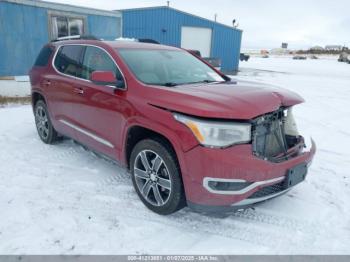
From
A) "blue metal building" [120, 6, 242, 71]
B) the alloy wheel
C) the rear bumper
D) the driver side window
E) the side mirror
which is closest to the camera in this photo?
the rear bumper

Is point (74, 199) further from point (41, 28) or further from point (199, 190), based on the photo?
point (41, 28)

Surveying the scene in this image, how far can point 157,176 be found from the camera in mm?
3135

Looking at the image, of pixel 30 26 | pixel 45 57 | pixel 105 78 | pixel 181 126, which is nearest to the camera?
pixel 181 126

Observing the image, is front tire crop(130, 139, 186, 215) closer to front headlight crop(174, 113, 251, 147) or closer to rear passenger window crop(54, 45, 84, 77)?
front headlight crop(174, 113, 251, 147)

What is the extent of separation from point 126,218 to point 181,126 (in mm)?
1198

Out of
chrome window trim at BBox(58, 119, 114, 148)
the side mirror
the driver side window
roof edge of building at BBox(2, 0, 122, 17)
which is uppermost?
roof edge of building at BBox(2, 0, 122, 17)

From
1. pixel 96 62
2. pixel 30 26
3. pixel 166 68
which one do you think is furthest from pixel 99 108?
pixel 30 26

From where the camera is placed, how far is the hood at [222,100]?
2619 mm

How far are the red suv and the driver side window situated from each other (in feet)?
0.04

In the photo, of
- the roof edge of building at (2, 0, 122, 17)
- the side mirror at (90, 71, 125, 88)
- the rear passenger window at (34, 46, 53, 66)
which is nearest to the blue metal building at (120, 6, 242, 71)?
the roof edge of building at (2, 0, 122, 17)

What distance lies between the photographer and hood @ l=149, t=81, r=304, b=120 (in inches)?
103

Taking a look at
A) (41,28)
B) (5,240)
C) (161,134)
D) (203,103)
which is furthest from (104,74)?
(41,28)

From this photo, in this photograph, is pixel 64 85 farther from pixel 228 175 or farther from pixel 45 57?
pixel 228 175

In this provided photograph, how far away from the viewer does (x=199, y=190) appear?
270 centimetres
